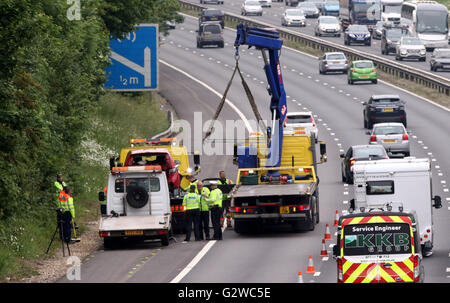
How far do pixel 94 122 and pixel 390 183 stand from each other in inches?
902

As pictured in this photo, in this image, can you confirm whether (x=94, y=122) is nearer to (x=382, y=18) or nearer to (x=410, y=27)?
(x=410, y=27)

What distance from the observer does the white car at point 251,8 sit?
102188 mm

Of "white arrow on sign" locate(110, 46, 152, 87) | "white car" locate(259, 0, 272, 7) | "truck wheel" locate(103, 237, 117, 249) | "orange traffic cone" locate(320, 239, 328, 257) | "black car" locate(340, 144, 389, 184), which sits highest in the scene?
"white arrow on sign" locate(110, 46, 152, 87)

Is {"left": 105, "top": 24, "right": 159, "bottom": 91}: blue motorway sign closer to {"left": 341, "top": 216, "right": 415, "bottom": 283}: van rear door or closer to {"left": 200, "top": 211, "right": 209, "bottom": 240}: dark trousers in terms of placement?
{"left": 200, "top": 211, "right": 209, "bottom": 240}: dark trousers

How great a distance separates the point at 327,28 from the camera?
89.9 metres

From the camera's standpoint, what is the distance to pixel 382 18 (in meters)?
97.4

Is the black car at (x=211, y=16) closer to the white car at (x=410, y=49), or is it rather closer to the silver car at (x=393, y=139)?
the white car at (x=410, y=49)

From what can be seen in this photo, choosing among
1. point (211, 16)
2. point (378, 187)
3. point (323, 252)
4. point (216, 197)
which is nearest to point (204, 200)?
point (216, 197)

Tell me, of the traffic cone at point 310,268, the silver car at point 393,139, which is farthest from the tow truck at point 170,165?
the silver car at point 393,139

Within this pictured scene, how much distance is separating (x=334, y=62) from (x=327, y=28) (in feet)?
53.7

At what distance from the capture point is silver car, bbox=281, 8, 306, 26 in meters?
95.9

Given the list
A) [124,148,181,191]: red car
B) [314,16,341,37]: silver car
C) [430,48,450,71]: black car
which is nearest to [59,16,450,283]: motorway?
[124,148,181,191]: red car

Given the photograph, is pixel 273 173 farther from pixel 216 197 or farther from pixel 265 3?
pixel 265 3

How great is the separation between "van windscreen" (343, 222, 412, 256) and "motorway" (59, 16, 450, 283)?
286 centimetres
